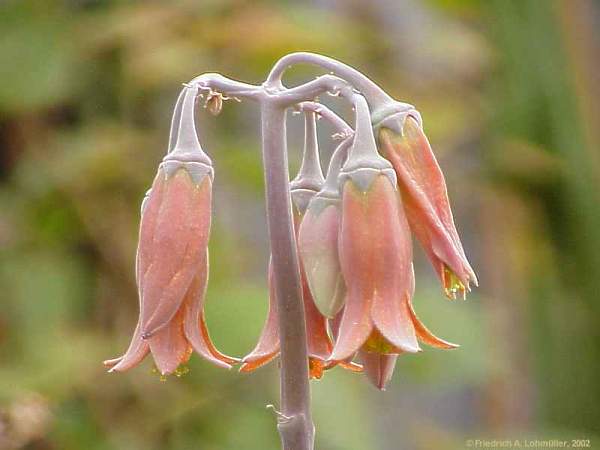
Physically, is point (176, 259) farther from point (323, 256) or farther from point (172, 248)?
point (323, 256)

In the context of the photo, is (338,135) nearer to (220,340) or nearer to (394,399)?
(220,340)

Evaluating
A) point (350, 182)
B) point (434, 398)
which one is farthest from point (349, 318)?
point (434, 398)

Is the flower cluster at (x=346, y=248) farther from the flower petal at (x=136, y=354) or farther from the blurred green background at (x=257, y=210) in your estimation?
the blurred green background at (x=257, y=210)

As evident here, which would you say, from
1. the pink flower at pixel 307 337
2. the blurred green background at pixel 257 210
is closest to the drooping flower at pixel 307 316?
the pink flower at pixel 307 337

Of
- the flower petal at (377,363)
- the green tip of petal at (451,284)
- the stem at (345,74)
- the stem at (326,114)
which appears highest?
the stem at (345,74)

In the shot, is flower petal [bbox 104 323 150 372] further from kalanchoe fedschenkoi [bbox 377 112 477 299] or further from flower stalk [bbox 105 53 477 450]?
kalanchoe fedschenkoi [bbox 377 112 477 299]

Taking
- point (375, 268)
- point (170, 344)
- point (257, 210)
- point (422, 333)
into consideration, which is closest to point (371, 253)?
point (375, 268)

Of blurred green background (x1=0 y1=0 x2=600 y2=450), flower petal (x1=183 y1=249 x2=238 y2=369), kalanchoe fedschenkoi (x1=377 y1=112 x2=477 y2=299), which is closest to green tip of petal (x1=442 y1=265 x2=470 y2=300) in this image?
kalanchoe fedschenkoi (x1=377 y1=112 x2=477 y2=299)
